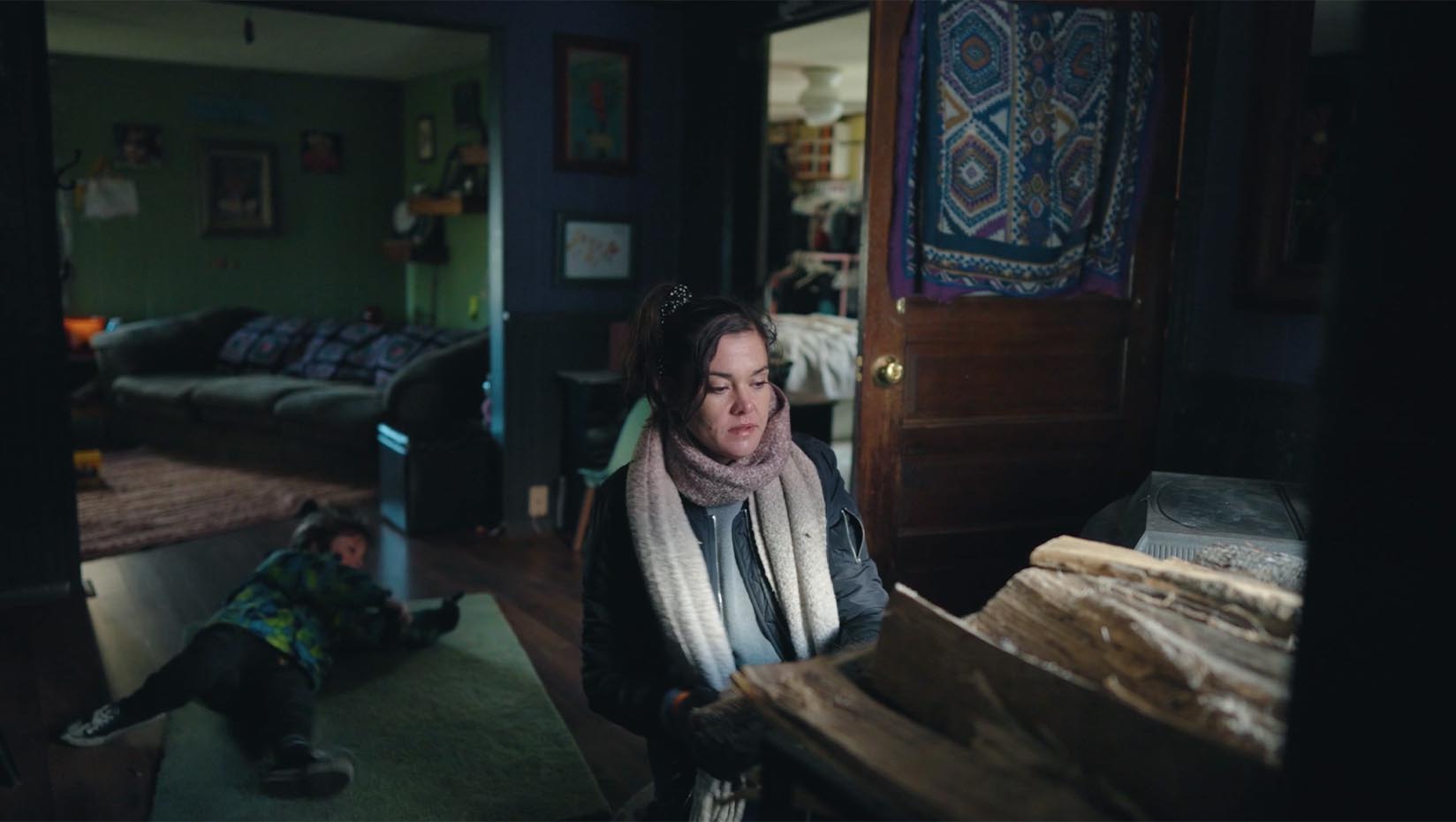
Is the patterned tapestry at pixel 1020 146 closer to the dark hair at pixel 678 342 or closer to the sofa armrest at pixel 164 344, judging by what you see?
the dark hair at pixel 678 342

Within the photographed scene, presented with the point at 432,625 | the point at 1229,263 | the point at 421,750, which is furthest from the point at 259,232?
the point at 1229,263

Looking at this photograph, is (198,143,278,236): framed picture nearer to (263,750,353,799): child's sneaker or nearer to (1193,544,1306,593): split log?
(263,750,353,799): child's sneaker

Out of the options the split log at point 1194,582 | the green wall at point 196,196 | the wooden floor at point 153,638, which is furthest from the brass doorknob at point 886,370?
the green wall at point 196,196

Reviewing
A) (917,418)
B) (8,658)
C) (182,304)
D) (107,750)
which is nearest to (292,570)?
(107,750)

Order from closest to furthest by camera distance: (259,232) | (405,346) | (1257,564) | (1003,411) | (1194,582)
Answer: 1. (1194,582)
2. (1257,564)
3. (1003,411)
4. (405,346)
5. (259,232)

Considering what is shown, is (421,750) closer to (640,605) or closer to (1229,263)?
(640,605)

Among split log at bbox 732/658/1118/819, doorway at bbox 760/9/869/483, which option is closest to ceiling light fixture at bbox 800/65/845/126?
doorway at bbox 760/9/869/483

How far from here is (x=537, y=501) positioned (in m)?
5.07

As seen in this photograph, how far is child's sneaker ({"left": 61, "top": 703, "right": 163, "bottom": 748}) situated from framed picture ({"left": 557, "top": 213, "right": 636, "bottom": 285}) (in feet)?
8.70

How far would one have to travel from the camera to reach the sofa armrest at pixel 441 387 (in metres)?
5.40

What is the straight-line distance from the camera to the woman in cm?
156

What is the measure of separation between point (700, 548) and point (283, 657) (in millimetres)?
1870

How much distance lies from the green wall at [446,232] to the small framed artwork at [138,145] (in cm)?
174

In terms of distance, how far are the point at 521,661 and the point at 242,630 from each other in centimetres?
90
